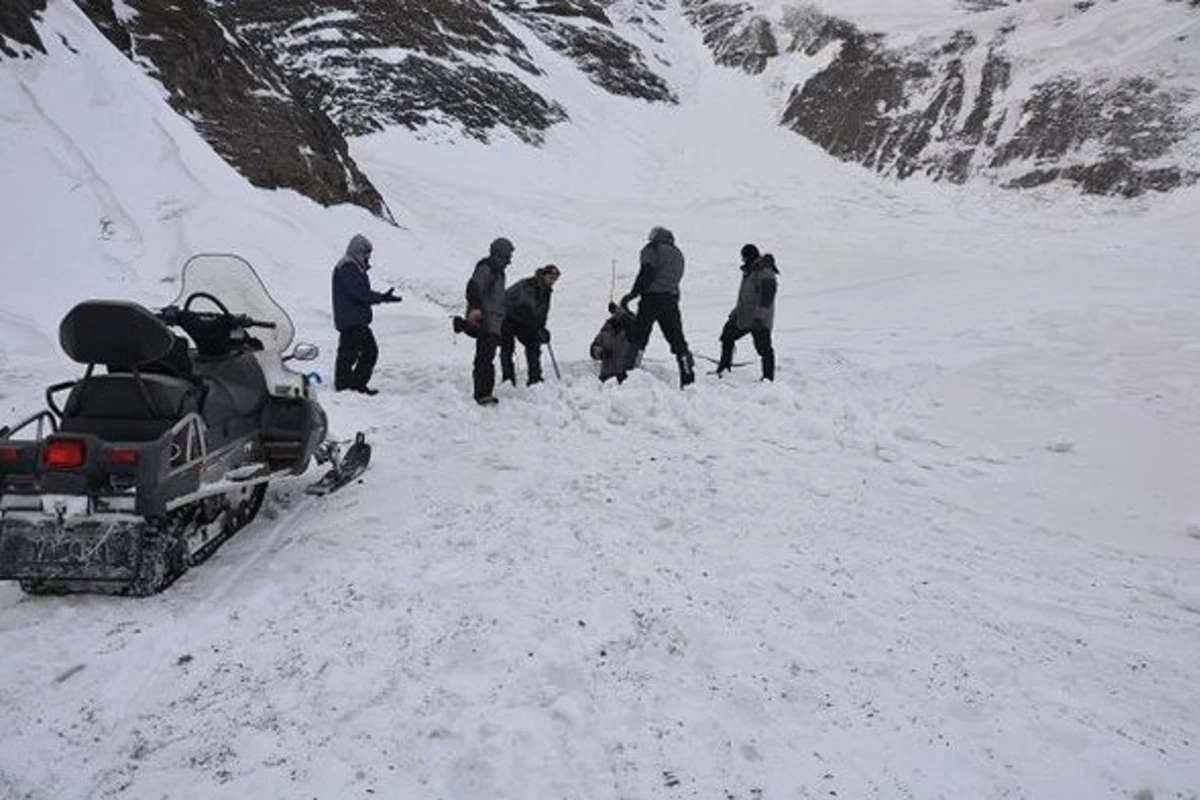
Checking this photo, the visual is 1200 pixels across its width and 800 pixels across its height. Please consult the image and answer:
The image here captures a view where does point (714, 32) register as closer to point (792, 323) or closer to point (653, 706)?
point (792, 323)

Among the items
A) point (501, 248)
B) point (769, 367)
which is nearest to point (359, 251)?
point (501, 248)

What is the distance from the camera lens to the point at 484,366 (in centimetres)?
941

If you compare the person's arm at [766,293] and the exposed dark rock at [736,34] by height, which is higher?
the exposed dark rock at [736,34]

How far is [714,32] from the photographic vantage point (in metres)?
59.7

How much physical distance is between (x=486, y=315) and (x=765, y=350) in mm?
3194

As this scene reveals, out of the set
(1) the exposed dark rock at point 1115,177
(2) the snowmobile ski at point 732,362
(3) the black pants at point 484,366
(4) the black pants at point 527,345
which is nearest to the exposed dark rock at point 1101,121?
(1) the exposed dark rock at point 1115,177

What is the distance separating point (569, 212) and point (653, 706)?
27581mm

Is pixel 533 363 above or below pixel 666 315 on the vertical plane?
below

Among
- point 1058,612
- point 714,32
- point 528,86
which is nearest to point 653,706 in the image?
point 1058,612

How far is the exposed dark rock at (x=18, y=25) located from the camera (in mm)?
13766

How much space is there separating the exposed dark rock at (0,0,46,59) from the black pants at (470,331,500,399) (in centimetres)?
990

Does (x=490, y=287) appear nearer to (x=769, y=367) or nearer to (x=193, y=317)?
(x=769, y=367)

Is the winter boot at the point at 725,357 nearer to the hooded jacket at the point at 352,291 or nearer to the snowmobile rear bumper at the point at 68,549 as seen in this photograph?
the hooded jacket at the point at 352,291

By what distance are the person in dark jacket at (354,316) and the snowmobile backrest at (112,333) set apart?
5031 mm
